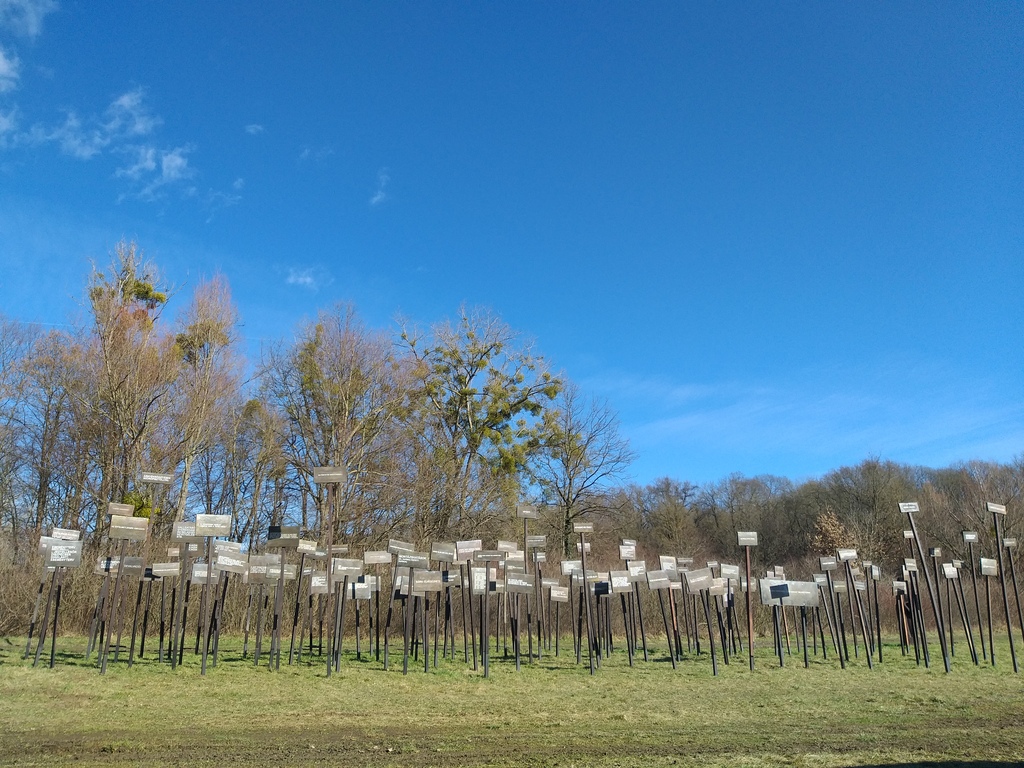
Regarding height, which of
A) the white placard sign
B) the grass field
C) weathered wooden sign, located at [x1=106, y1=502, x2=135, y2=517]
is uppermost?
weathered wooden sign, located at [x1=106, y1=502, x2=135, y2=517]

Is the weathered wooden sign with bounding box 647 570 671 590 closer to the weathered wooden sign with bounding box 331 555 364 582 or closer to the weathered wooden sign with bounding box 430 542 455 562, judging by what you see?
the weathered wooden sign with bounding box 430 542 455 562

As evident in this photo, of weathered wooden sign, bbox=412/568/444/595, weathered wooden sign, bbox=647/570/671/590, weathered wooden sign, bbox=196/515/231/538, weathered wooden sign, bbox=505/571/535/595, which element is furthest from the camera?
weathered wooden sign, bbox=647/570/671/590

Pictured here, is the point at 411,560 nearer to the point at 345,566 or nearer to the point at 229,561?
the point at 345,566

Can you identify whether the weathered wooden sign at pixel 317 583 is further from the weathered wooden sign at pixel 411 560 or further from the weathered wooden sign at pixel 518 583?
the weathered wooden sign at pixel 518 583

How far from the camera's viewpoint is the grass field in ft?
18.6

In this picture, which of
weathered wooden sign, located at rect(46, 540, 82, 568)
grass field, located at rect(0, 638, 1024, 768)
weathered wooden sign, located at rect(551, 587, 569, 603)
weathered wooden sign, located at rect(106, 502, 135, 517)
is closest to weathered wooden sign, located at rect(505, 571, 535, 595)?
grass field, located at rect(0, 638, 1024, 768)

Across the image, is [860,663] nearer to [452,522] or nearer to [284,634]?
[284,634]

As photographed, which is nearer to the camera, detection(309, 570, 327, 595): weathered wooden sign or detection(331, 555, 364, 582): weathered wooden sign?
detection(331, 555, 364, 582): weathered wooden sign

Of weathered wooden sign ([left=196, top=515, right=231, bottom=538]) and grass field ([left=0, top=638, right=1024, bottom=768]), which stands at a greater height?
weathered wooden sign ([left=196, top=515, right=231, bottom=538])

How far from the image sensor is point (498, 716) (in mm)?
7266

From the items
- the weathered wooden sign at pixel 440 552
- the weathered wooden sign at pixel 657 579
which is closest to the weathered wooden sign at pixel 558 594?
the weathered wooden sign at pixel 657 579

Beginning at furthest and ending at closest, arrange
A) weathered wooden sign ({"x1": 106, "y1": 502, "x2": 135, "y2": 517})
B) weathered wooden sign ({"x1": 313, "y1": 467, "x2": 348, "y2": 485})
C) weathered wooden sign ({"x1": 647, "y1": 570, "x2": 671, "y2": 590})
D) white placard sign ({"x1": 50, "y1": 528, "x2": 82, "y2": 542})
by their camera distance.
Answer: weathered wooden sign ({"x1": 647, "y1": 570, "x2": 671, "y2": 590})
white placard sign ({"x1": 50, "y1": 528, "x2": 82, "y2": 542})
weathered wooden sign ({"x1": 313, "y1": 467, "x2": 348, "y2": 485})
weathered wooden sign ({"x1": 106, "y1": 502, "x2": 135, "y2": 517})

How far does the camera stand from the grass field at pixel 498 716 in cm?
566

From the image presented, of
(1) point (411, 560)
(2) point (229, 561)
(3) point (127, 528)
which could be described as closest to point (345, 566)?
(1) point (411, 560)
